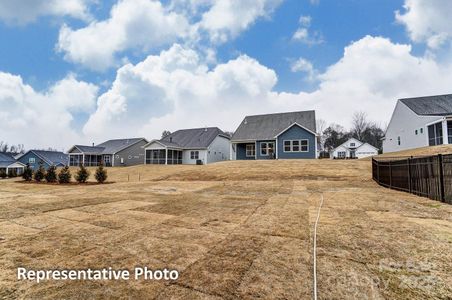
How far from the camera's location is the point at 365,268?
2.56m

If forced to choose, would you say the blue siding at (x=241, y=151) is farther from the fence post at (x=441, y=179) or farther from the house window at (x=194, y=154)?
the fence post at (x=441, y=179)

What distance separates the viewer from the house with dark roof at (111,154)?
37.5 m

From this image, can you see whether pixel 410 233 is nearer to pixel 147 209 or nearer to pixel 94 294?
pixel 94 294

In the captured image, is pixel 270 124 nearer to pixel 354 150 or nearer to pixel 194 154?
pixel 194 154

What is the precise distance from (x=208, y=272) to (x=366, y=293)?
1586mm

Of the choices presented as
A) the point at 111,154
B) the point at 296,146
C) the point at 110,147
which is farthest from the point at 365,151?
the point at 110,147

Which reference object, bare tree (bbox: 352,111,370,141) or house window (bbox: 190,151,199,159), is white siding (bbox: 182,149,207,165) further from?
bare tree (bbox: 352,111,370,141)

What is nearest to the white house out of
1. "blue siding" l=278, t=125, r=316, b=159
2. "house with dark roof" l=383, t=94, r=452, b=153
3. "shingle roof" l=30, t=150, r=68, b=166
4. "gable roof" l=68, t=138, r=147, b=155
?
"house with dark roof" l=383, t=94, r=452, b=153

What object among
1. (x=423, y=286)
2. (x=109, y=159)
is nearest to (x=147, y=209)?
(x=423, y=286)

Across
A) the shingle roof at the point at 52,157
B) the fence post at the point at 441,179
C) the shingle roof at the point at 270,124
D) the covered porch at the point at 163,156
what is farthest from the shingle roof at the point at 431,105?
the shingle roof at the point at 52,157

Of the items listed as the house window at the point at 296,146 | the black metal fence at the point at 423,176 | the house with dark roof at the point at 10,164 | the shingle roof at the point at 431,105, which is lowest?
the black metal fence at the point at 423,176

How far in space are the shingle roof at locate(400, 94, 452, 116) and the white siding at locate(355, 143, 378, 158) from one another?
23079mm

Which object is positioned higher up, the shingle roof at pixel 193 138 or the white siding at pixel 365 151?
the shingle roof at pixel 193 138

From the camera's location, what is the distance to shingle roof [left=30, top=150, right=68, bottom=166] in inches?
1714
